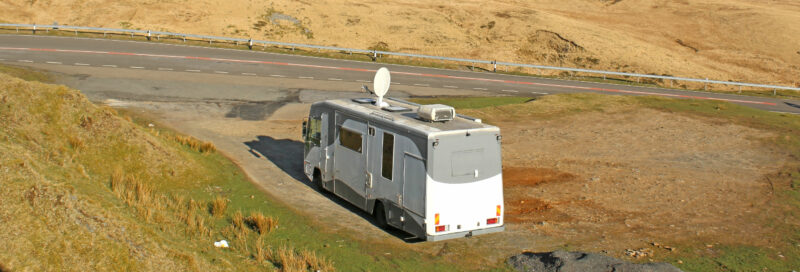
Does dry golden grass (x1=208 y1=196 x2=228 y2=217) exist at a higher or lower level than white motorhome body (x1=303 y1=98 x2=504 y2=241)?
lower

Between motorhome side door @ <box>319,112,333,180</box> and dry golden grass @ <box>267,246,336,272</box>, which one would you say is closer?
dry golden grass @ <box>267,246,336,272</box>

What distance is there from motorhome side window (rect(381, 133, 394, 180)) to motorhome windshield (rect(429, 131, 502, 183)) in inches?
57.7

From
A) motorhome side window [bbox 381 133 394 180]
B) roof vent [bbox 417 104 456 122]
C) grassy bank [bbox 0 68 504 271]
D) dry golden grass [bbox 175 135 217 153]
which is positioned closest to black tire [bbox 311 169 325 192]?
grassy bank [bbox 0 68 504 271]

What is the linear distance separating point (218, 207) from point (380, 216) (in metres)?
3.70

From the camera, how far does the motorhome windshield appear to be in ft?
51.3

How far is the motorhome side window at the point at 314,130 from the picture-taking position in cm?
2012

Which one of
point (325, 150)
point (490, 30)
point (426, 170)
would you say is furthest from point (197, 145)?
point (490, 30)

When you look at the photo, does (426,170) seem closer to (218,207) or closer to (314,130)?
(218,207)

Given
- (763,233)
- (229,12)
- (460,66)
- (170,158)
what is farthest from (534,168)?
(229,12)

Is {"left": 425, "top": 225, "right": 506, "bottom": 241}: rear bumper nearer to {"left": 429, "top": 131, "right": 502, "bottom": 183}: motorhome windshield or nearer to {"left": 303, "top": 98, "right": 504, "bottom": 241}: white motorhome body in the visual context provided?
{"left": 303, "top": 98, "right": 504, "bottom": 241}: white motorhome body

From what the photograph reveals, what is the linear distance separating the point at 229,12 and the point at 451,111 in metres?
52.0

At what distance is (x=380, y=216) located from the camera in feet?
56.8

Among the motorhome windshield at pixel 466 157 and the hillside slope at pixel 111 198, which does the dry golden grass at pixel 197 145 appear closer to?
the hillside slope at pixel 111 198

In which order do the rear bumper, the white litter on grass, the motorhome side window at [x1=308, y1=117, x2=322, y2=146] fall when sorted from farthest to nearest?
the motorhome side window at [x1=308, y1=117, x2=322, y2=146] < the rear bumper < the white litter on grass
